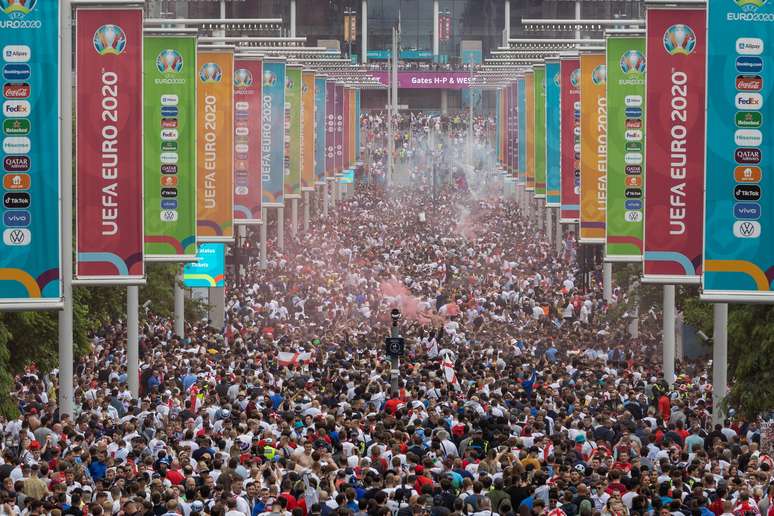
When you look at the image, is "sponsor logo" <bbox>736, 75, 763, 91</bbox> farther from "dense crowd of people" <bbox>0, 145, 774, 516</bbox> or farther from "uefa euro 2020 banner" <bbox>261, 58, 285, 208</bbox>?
"uefa euro 2020 banner" <bbox>261, 58, 285, 208</bbox>

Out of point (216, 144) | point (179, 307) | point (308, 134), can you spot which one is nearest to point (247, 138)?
point (179, 307)

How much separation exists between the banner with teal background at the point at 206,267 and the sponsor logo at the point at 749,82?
19.0 meters

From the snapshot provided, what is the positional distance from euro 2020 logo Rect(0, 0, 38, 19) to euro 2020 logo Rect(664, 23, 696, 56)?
798 cm

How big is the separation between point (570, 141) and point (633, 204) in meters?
11.3

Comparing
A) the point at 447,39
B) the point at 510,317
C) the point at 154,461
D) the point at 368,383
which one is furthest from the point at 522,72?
the point at 447,39

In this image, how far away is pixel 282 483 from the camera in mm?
18484

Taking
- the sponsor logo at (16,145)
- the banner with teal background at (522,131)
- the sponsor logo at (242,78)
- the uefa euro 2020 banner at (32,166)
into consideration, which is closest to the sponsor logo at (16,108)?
the uefa euro 2020 banner at (32,166)

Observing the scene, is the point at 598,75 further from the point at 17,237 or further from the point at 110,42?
the point at 17,237

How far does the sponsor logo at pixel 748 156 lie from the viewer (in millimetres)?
18609

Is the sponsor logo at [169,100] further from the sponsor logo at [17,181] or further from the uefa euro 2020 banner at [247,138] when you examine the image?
the uefa euro 2020 banner at [247,138]

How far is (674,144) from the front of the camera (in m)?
23.3

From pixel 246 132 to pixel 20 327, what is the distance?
493 inches

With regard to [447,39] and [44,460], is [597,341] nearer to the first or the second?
[44,460]

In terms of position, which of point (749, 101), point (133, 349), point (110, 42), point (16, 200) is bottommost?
point (133, 349)
